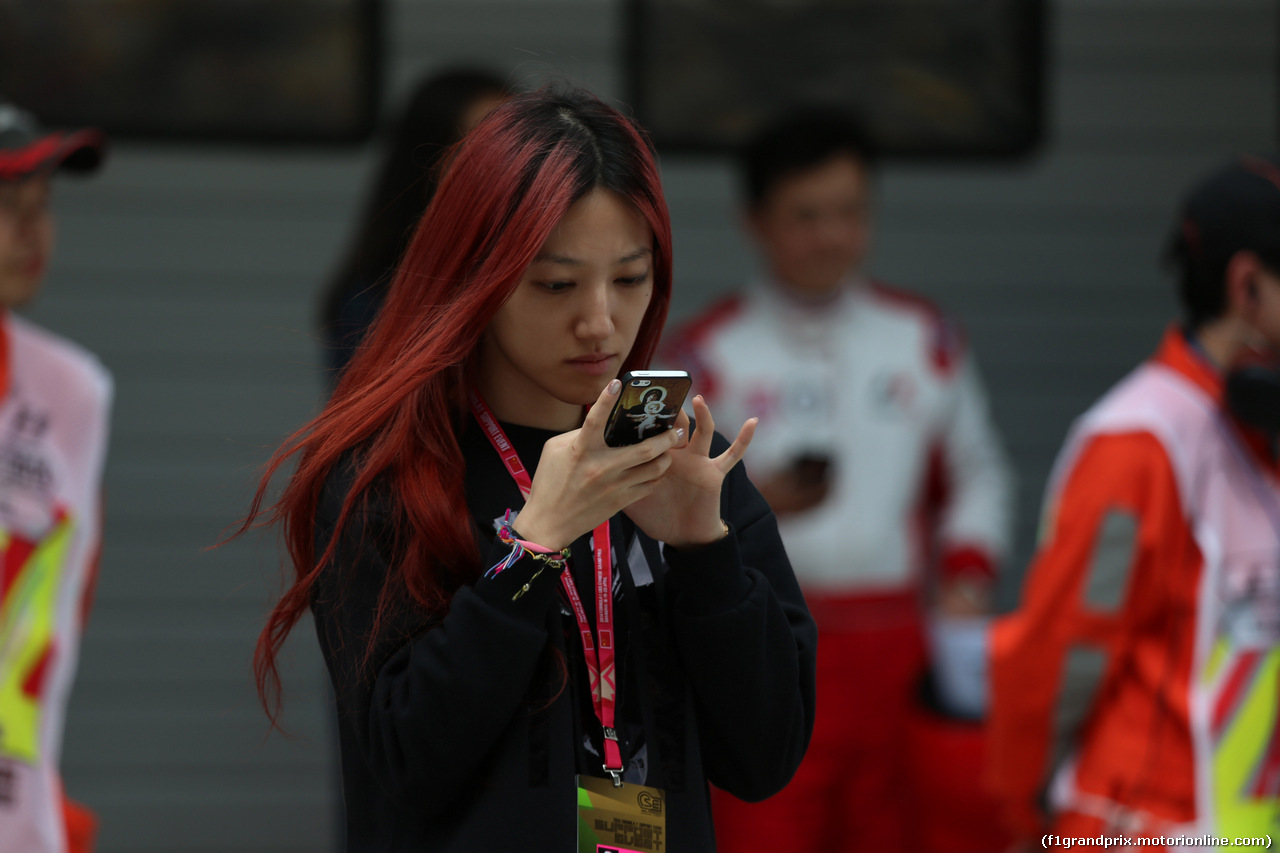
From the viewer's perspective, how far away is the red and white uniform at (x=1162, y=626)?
98.6 inches

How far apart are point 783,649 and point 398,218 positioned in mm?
1736

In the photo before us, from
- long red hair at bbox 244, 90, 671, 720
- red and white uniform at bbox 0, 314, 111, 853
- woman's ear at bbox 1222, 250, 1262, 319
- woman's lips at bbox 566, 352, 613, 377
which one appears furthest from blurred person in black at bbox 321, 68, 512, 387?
woman's ear at bbox 1222, 250, 1262, 319

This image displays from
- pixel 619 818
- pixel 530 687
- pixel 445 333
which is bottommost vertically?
pixel 619 818

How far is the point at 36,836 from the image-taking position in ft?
8.66

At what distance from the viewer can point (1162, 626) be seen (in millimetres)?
2602

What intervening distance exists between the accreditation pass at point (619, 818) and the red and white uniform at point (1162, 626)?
1303 millimetres

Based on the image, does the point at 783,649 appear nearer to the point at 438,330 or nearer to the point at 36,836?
the point at 438,330

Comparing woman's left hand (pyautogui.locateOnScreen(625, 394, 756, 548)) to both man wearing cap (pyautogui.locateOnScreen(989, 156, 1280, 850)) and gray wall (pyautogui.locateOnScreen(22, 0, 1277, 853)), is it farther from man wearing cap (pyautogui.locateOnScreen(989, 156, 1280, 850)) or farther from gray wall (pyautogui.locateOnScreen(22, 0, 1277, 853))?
gray wall (pyautogui.locateOnScreen(22, 0, 1277, 853))

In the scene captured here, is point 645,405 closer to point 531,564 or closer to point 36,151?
point 531,564

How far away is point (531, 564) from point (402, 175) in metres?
1.87

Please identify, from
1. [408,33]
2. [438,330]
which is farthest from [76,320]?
[438,330]

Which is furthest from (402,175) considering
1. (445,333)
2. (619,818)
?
(619,818)

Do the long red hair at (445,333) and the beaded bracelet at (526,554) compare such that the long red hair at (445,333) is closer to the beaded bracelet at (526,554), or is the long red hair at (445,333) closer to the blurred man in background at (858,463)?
the beaded bracelet at (526,554)

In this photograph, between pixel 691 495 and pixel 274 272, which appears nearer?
pixel 691 495
